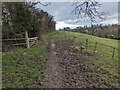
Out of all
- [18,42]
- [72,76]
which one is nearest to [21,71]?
[72,76]

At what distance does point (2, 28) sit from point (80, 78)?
343 inches

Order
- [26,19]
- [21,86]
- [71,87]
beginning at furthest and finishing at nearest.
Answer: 1. [26,19]
2. [71,87]
3. [21,86]

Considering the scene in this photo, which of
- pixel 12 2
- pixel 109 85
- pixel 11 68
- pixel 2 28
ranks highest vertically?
pixel 12 2

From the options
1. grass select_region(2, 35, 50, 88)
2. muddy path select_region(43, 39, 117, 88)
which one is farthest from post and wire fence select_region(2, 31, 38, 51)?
muddy path select_region(43, 39, 117, 88)

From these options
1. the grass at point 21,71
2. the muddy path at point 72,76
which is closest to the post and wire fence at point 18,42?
the grass at point 21,71

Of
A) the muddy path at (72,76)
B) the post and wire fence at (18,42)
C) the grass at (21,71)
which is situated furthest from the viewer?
the post and wire fence at (18,42)

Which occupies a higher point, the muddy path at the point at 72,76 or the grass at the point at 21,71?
the grass at the point at 21,71

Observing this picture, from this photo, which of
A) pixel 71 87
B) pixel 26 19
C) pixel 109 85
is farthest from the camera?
pixel 26 19

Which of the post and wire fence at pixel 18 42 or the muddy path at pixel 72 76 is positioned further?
the post and wire fence at pixel 18 42

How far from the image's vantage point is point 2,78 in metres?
10.5

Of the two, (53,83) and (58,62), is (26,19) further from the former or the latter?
(53,83)

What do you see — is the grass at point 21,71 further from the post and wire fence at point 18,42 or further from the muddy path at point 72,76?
the post and wire fence at point 18,42

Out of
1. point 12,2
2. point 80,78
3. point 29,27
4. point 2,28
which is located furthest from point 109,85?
point 29,27

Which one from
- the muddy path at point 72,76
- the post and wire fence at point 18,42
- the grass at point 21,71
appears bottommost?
the muddy path at point 72,76
